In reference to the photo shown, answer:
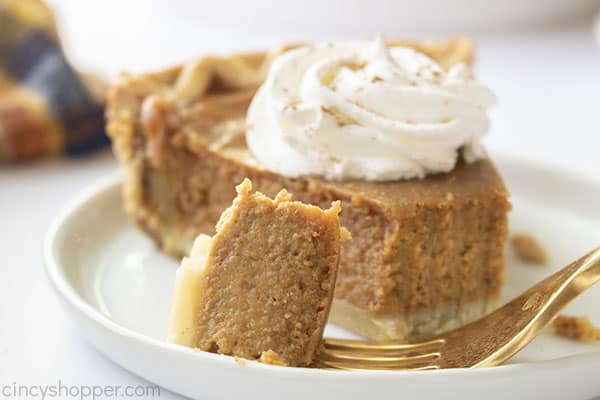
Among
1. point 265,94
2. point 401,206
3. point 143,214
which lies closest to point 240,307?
point 401,206

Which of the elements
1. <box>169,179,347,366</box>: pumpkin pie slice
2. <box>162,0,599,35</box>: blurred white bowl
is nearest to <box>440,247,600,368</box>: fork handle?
<box>169,179,347,366</box>: pumpkin pie slice

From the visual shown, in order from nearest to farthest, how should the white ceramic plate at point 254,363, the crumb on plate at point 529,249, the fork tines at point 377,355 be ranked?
the white ceramic plate at point 254,363 → the fork tines at point 377,355 → the crumb on plate at point 529,249

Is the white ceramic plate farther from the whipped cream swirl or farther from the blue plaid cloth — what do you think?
the blue plaid cloth

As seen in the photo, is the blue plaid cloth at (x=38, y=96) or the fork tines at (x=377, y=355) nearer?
the fork tines at (x=377, y=355)

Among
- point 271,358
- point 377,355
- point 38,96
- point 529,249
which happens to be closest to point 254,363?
point 271,358

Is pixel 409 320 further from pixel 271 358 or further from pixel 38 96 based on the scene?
pixel 38 96

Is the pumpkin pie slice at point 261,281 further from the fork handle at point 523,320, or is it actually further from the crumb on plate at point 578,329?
the crumb on plate at point 578,329

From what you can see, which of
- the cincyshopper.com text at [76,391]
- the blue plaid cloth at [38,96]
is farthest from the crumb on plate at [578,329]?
the blue plaid cloth at [38,96]
